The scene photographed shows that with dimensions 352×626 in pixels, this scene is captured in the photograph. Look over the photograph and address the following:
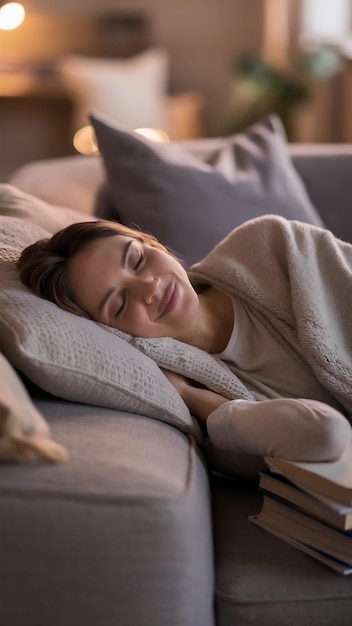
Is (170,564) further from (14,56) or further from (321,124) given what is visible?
(14,56)

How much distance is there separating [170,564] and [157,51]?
419 centimetres

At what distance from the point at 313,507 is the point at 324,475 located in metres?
0.08

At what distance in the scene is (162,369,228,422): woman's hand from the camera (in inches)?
58.5

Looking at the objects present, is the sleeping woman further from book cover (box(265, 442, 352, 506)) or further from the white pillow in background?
the white pillow in background

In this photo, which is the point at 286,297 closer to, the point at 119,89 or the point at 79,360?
the point at 79,360

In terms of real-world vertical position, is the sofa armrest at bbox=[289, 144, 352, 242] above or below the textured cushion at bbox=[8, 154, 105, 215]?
below

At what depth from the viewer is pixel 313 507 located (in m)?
1.22

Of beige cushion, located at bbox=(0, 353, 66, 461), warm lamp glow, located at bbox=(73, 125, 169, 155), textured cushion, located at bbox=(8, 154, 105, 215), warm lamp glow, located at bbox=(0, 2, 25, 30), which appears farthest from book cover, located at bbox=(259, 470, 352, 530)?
warm lamp glow, located at bbox=(0, 2, 25, 30)

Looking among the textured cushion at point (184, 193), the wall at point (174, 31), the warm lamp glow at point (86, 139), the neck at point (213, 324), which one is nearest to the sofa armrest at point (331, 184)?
the textured cushion at point (184, 193)

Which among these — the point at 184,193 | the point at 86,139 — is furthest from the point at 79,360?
the point at 86,139

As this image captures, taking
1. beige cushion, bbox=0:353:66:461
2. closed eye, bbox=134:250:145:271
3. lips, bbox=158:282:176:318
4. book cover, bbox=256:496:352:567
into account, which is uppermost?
beige cushion, bbox=0:353:66:461

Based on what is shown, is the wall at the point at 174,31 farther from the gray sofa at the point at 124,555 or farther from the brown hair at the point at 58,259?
the gray sofa at the point at 124,555

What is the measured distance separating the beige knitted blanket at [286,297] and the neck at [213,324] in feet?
0.10

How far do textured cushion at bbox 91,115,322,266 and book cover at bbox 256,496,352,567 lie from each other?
88 cm
